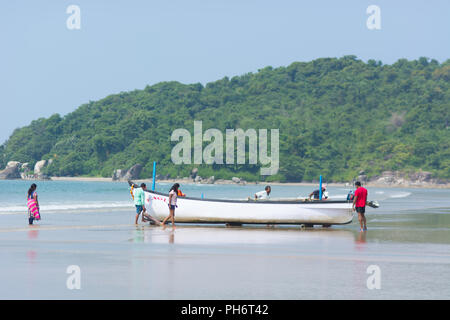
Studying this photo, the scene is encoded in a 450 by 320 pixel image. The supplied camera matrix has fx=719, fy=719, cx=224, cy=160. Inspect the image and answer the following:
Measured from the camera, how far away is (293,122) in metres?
167

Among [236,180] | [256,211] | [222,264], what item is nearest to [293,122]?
[236,180]

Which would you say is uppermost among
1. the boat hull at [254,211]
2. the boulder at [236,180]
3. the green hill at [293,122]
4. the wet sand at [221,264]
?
the green hill at [293,122]

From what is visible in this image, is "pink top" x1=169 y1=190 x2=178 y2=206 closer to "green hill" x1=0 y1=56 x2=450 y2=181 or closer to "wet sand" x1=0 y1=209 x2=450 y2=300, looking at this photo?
"wet sand" x1=0 y1=209 x2=450 y2=300

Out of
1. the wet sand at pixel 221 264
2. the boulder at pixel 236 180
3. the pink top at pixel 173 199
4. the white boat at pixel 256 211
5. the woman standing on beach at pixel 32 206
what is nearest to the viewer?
the wet sand at pixel 221 264

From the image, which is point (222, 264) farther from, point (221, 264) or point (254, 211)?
point (254, 211)

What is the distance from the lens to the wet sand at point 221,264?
10914 millimetres

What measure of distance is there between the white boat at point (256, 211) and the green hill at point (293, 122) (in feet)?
427

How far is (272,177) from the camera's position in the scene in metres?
164

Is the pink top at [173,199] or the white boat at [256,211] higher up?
the pink top at [173,199]

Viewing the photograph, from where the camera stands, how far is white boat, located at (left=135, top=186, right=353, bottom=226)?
25000mm

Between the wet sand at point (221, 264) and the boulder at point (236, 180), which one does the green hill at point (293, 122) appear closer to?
the boulder at point (236, 180)

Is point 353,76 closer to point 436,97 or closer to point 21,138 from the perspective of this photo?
point 436,97

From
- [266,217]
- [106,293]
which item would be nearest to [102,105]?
[266,217]

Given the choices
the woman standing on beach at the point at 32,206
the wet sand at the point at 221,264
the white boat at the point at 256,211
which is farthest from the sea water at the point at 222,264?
the white boat at the point at 256,211
